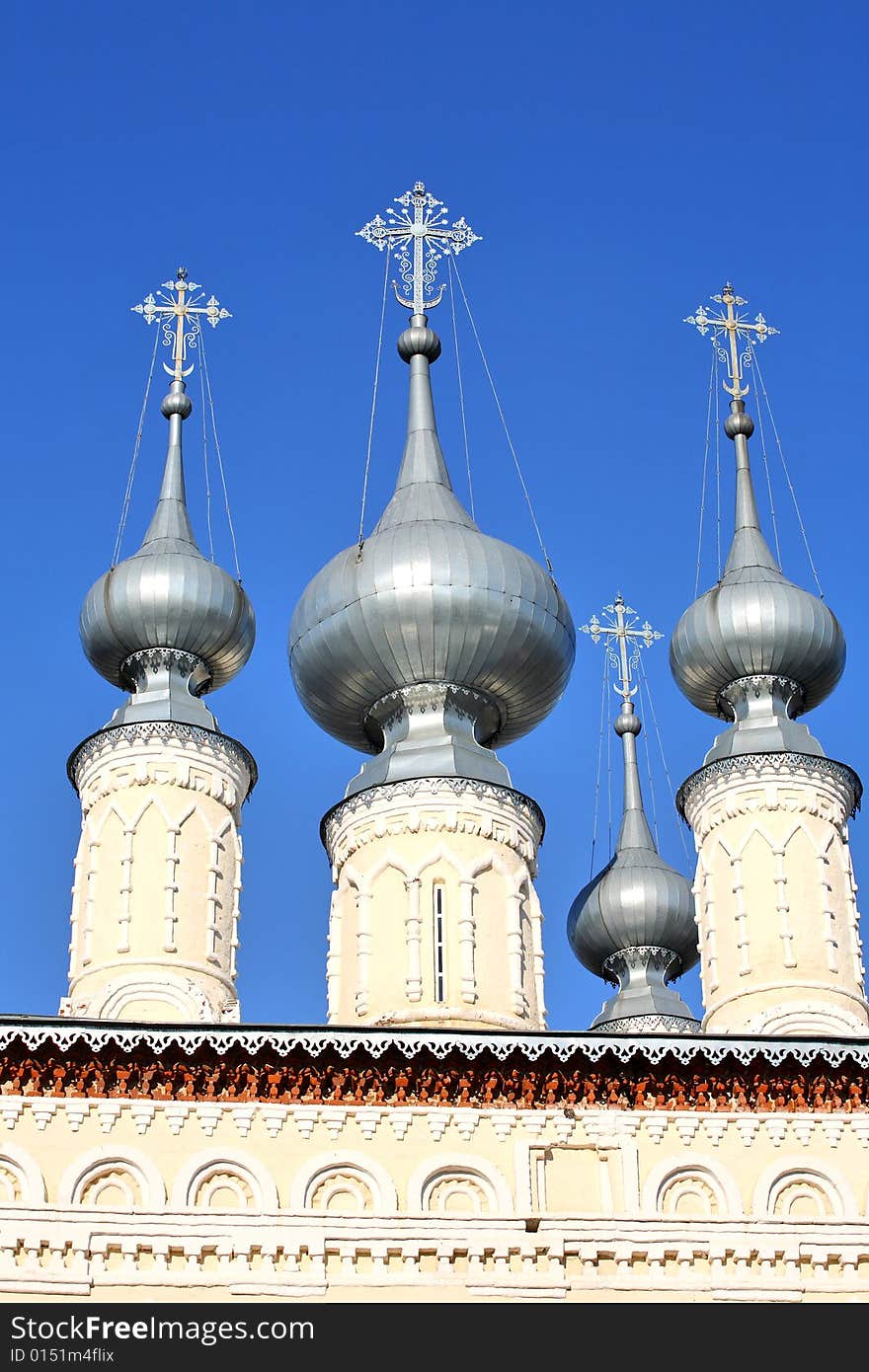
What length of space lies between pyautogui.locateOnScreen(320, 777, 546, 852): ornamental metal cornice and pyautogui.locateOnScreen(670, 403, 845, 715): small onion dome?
7.53 feet

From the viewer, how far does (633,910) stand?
19766mm

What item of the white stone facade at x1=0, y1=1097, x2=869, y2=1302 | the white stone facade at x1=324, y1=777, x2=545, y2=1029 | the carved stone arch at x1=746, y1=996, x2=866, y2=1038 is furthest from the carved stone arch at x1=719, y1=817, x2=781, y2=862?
the white stone facade at x1=0, y1=1097, x2=869, y2=1302

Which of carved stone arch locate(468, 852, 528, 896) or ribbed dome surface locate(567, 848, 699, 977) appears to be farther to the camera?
ribbed dome surface locate(567, 848, 699, 977)

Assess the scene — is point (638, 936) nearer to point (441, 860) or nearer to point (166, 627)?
point (441, 860)

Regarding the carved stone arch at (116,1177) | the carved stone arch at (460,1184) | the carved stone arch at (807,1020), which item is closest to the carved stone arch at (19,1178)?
the carved stone arch at (116,1177)

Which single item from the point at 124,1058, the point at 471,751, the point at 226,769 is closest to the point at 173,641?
the point at 226,769

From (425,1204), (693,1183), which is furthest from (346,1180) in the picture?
(693,1183)

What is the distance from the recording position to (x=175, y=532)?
1797 centimetres

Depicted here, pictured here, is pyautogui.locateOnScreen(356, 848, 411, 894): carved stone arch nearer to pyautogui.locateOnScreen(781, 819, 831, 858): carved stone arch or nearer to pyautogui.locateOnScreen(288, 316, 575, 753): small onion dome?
pyautogui.locateOnScreen(288, 316, 575, 753): small onion dome

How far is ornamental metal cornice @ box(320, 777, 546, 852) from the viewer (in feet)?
50.5

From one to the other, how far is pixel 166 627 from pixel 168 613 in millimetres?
108

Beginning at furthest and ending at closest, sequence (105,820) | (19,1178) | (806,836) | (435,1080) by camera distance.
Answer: (806,836)
(105,820)
(435,1080)
(19,1178)
